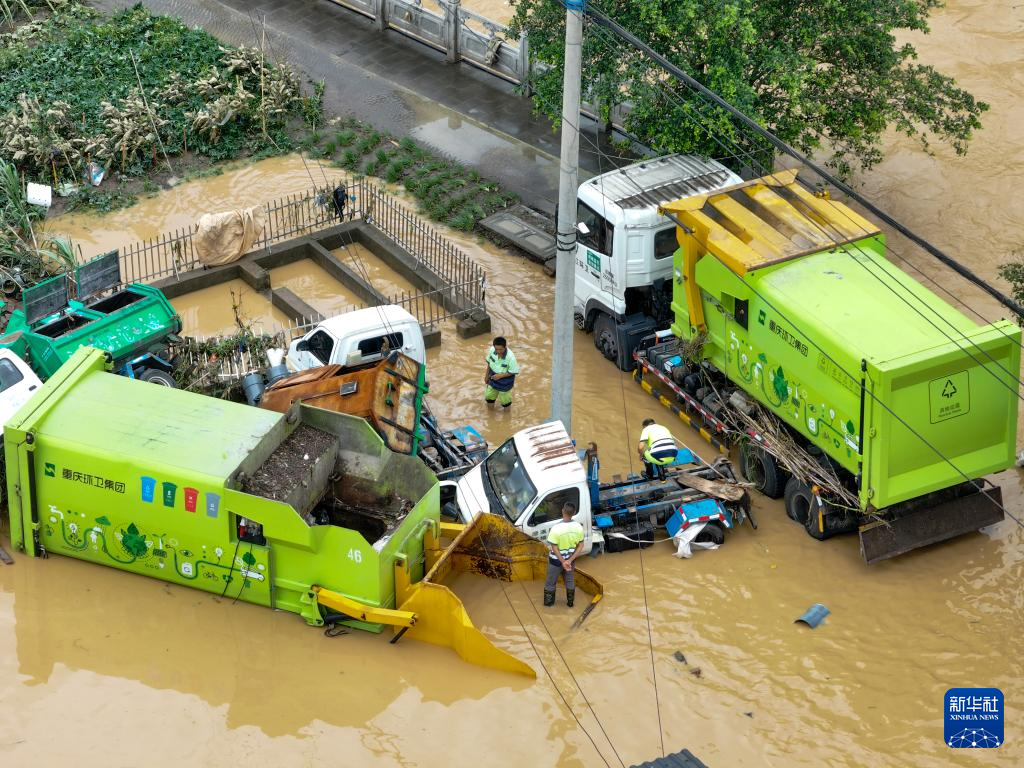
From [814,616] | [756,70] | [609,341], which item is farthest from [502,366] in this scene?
[756,70]

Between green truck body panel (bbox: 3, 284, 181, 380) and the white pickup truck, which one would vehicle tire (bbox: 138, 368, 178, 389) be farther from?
the white pickup truck

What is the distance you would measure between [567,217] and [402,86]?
12.4 meters

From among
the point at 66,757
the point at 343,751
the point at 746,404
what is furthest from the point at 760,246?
the point at 66,757

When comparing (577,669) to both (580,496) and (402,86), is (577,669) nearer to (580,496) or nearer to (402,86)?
(580,496)

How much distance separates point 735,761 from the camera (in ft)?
44.5

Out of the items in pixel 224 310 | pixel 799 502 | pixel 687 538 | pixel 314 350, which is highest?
pixel 314 350

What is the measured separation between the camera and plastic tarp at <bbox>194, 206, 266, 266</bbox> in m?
21.9

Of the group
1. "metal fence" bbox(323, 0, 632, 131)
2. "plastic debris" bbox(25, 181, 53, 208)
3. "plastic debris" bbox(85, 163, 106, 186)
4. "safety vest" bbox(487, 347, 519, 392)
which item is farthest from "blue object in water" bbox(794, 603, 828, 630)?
"plastic debris" bbox(85, 163, 106, 186)

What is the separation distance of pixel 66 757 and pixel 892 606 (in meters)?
9.20

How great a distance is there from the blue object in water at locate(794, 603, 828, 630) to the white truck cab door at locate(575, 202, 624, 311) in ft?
19.8

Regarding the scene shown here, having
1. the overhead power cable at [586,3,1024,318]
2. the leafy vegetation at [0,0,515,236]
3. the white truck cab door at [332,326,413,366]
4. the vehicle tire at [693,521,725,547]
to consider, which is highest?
the overhead power cable at [586,3,1024,318]

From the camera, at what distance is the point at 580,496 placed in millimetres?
15961

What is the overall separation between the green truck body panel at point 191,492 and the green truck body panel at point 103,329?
2.00 meters

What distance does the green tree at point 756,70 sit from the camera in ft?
67.4
